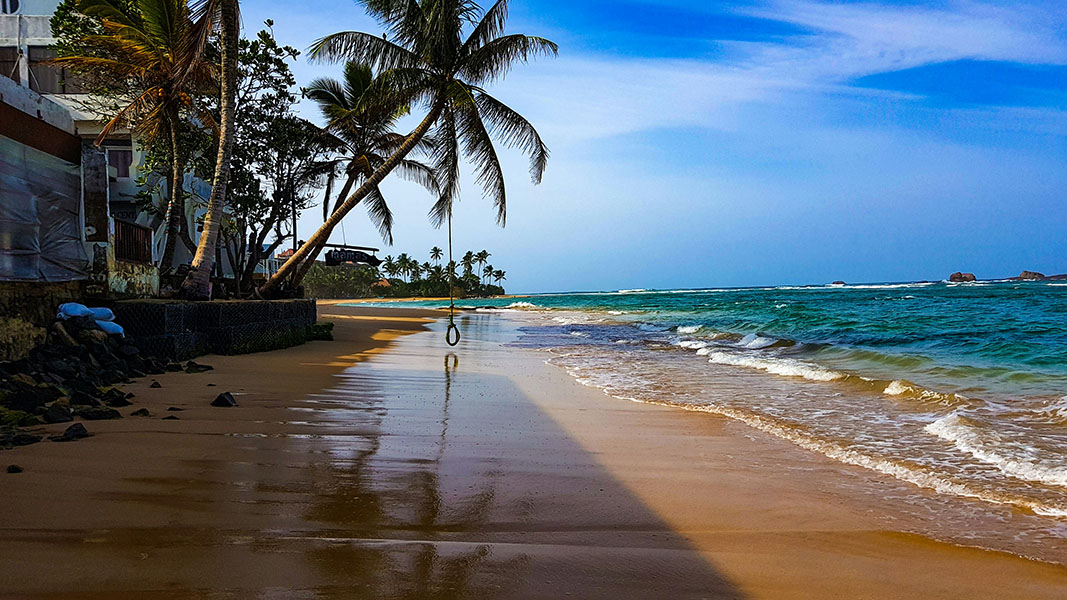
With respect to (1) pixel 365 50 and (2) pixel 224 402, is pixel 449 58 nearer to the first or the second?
(1) pixel 365 50

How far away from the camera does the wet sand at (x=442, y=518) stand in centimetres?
266

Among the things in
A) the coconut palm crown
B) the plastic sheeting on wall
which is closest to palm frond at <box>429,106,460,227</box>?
the coconut palm crown

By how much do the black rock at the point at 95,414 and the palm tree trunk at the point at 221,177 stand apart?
676 centimetres

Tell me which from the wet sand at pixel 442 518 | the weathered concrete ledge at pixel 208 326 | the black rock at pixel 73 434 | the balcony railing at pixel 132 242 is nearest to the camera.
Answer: the wet sand at pixel 442 518

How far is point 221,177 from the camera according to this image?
12234mm

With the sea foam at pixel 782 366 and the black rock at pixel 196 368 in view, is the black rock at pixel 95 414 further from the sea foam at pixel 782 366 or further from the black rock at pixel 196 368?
the sea foam at pixel 782 366

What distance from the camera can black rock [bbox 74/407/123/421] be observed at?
520 cm

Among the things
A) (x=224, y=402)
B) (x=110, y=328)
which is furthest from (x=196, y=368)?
(x=224, y=402)

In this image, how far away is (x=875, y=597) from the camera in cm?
272

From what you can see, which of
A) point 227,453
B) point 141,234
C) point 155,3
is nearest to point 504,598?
point 227,453

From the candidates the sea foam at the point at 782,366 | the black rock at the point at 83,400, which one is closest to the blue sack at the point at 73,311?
the black rock at the point at 83,400

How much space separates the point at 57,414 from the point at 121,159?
1750 centimetres

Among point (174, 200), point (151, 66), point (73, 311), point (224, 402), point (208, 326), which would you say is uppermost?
point (151, 66)

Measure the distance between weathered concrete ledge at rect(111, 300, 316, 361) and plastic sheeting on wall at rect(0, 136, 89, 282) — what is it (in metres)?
1.01
